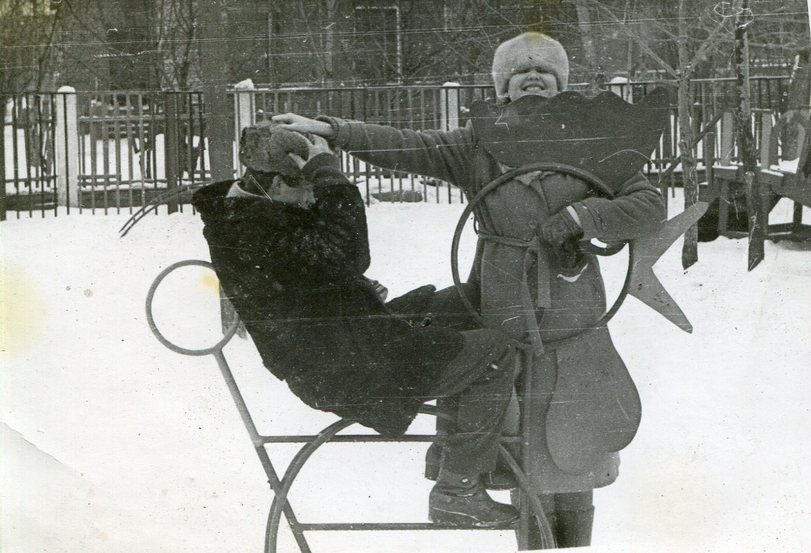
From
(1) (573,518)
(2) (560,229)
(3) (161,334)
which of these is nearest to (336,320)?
(3) (161,334)

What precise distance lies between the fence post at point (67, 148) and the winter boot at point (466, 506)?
49.9 inches

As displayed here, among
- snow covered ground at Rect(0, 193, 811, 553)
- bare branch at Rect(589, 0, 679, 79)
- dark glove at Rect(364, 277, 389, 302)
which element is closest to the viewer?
dark glove at Rect(364, 277, 389, 302)

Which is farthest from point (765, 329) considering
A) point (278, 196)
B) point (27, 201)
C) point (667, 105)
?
point (27, 201)

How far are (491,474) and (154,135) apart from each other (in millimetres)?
1267

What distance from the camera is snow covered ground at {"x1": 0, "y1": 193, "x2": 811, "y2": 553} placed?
2279 mm

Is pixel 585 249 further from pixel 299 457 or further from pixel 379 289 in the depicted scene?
pixel 299 457

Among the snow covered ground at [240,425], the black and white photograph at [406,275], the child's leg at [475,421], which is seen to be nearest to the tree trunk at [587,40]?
the black and white photograph at [406,275]

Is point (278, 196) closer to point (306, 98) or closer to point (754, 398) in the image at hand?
point (306, 98)

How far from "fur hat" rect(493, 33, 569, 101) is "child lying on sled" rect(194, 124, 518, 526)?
447 mm

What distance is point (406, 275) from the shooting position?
2160mm

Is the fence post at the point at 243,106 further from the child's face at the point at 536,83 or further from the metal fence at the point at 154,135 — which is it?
the child's face at the point at 536,83

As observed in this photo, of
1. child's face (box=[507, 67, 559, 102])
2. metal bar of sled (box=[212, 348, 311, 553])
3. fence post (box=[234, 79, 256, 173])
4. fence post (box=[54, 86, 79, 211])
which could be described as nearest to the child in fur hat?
child's face (box=[507, 67, 559, 102])

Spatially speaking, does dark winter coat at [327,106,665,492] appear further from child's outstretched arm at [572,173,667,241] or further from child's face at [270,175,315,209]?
child's face at [270,175,315,209]

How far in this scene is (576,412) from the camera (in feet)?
6.98
